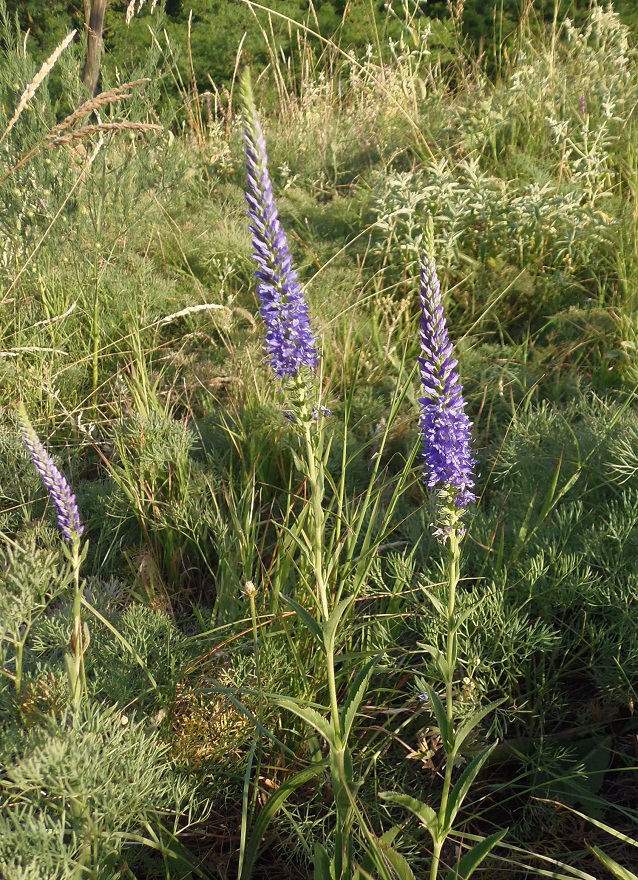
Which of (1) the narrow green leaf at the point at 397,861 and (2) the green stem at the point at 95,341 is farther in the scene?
(2) the green stem at the point at 95,341

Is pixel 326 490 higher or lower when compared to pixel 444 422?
lower

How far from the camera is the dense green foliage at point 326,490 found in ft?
5.90

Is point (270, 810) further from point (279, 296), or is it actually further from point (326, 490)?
point (326, 490)

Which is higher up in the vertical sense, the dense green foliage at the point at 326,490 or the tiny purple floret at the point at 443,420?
the tiny purple floret at the point at 443,420

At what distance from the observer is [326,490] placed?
290 cm

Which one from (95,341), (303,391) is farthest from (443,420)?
(95,341)

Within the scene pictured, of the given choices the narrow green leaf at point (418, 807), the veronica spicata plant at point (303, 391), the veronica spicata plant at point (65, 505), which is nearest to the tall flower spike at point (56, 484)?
the veronica spicata plant at point (65, 505)

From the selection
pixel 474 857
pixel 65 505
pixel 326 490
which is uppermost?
pixel 65 505

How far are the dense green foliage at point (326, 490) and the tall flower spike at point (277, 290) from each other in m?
0.22

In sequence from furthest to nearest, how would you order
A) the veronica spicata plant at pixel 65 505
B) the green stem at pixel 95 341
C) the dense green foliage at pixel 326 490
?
the green stem at pixel 95 341
the dense green foliage at pixel 326 490
the veronica spicata plant at pixel 65 505

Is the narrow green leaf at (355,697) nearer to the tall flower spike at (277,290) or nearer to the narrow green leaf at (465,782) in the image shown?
→ the narrow green leaf at (465,782)

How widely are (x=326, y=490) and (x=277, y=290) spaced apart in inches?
62.2

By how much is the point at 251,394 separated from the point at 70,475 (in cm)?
81

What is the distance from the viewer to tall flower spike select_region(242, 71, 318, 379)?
1.32 meters
